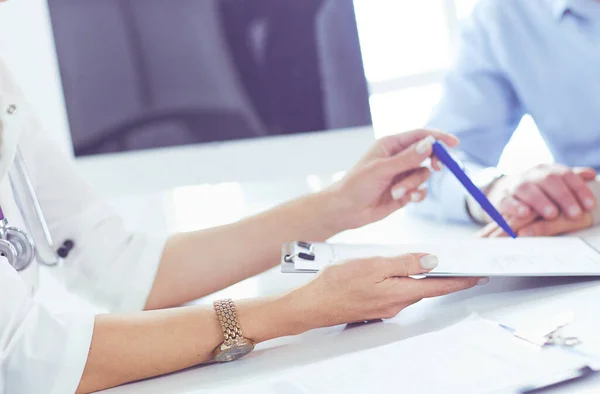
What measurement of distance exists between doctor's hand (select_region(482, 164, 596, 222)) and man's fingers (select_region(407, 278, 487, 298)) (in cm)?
29

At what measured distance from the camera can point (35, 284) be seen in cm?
99

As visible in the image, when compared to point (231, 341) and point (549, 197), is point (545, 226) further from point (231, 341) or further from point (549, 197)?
point (231, 341)

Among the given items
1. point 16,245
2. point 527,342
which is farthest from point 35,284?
point 527,342

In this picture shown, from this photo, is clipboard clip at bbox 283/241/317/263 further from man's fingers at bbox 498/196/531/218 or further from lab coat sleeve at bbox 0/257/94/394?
man's fingers at bbox 498/196/531/218

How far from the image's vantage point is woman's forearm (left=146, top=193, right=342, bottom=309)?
1096 millimetres

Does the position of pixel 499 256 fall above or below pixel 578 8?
below

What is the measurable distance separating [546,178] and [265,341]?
1.80ft

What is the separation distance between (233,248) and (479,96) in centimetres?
67

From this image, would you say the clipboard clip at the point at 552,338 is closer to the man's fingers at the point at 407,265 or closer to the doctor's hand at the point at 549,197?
the man's fingers at the point at 407,265

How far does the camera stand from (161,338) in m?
0.79

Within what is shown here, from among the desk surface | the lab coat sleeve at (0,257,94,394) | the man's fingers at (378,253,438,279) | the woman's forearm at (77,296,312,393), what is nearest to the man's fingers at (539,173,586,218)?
the desk surface

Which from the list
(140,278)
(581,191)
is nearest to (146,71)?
(140,278)

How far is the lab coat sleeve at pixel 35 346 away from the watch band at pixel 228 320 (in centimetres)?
14

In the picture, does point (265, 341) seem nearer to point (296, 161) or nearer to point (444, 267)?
point (444, 267)
